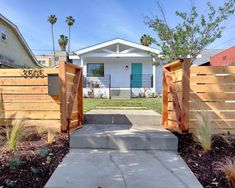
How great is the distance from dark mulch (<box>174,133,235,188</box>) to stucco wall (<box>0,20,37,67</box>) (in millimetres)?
14262

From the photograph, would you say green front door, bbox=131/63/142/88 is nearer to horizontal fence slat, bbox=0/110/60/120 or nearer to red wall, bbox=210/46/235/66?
red wall, bbox=210/46/235/66

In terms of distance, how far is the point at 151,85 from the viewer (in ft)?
60.0

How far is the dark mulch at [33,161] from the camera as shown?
128 inches

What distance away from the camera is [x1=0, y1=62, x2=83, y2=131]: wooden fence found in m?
5.22

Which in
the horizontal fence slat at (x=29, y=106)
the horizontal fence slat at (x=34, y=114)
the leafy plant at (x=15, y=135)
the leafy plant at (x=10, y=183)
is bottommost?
the leafy plant at (x=10, y=183)

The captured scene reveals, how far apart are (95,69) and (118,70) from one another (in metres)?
1.79

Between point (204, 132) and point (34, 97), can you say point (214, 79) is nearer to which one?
point (204, 132)

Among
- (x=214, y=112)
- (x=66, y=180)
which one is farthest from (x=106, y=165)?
(x=214, y=112)

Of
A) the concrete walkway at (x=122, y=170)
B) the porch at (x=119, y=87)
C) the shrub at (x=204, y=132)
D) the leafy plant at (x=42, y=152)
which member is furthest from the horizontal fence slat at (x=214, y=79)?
the porch at (x=119, y=87)

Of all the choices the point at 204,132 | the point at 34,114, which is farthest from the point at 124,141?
the point at 34,114

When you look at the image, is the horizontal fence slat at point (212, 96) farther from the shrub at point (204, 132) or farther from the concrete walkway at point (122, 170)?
the concrete walkway at point (122, 170)

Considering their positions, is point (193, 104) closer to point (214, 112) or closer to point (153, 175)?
point (214, 112)

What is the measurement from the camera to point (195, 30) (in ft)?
39.8

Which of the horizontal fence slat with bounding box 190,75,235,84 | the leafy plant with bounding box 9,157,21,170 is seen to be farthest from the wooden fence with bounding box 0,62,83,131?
the horizontal fence slat with bounding box 190,75,235,84
